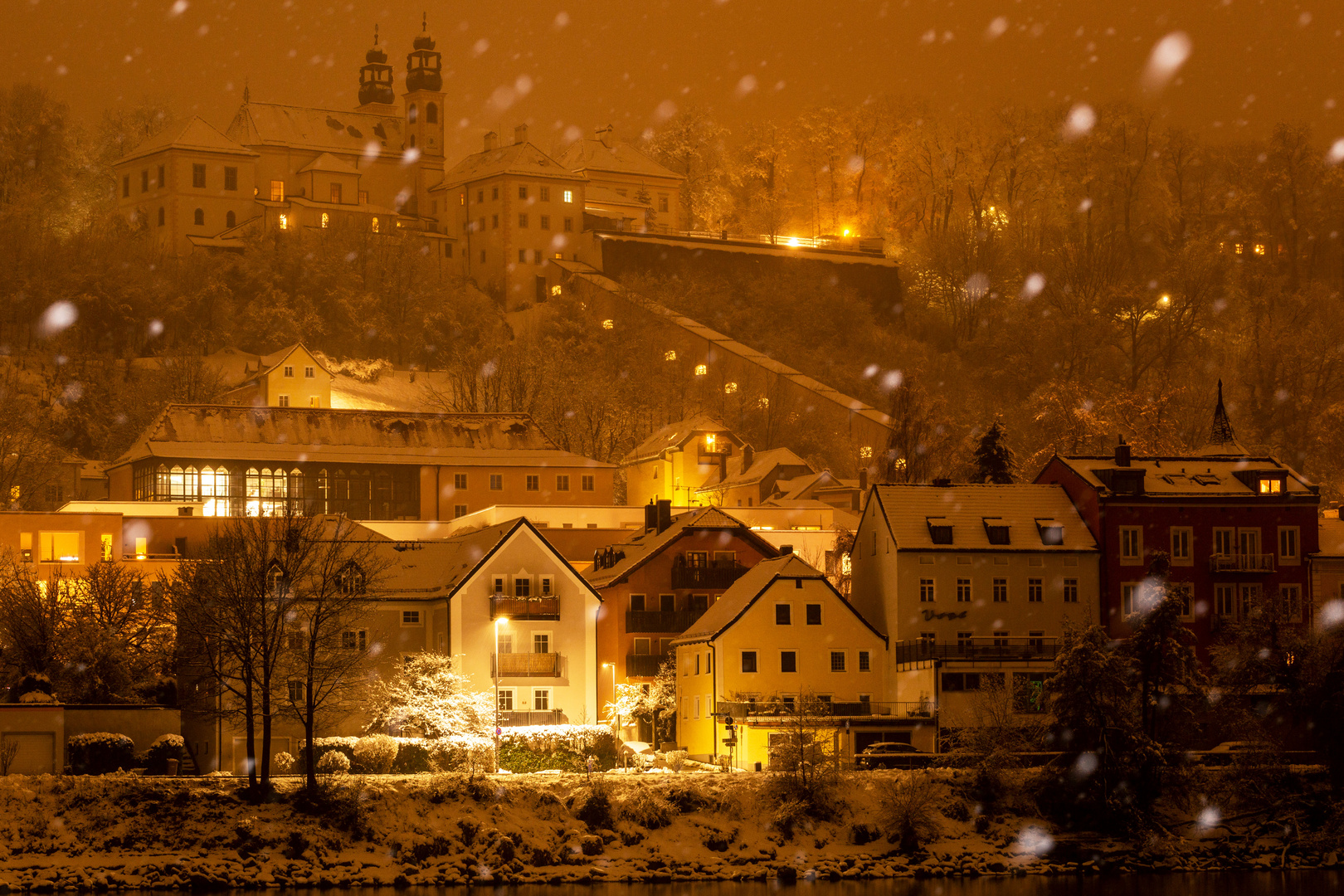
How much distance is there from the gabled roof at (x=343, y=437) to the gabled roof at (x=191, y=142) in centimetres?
4536

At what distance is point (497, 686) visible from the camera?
190ft

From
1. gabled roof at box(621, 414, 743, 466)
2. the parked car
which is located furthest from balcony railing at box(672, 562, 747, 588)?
→ gabled roof at box(621, 414, 743, 466)

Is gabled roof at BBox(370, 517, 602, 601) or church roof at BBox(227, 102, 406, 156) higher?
church roof at BBox(227, 102, 406, 156)

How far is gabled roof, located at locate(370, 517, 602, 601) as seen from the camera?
61062 millimetres

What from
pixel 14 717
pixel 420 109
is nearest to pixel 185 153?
pixel 420 109

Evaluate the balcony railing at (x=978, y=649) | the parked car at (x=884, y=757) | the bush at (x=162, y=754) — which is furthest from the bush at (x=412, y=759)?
the balcony railing at (x=978, y=649)

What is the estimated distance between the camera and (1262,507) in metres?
62.2

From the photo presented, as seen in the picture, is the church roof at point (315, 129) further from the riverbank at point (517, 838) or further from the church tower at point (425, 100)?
the riverbank at point (517, 838)

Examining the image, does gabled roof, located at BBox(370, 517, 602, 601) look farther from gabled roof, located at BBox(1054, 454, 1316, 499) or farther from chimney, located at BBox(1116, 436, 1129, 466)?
chimney, located at BBox(1116, 436, 1129, 466)

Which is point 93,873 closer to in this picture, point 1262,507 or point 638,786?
point 638,786

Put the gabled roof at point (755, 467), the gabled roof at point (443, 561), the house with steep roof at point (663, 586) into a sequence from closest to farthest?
1. the gabled roof at point (443, 561)
2. the house with steep roof at point (663, 586)
3. the gabled roof at point (755, 467)

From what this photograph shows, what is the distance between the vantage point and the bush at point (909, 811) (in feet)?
162

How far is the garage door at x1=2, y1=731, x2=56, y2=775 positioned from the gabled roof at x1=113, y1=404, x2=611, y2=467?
128ft

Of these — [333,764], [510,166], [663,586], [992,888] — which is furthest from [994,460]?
[510,166]
